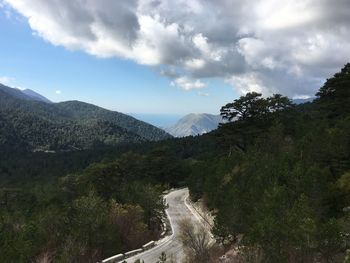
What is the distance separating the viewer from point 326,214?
28344mm

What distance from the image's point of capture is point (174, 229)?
5016 centimetres

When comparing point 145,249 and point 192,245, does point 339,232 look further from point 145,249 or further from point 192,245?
point 145,249

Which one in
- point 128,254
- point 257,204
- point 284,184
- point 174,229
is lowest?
point 128,254

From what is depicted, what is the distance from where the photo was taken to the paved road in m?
37.5

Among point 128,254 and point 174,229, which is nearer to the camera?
point 128,254

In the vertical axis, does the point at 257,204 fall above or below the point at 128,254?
above

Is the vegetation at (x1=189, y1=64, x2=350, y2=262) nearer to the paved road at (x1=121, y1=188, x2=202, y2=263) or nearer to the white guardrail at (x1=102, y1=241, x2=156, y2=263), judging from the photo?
the paved road at (x1=121, y1=188, x2=202, y2=263)

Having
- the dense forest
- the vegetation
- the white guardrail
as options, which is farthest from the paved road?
the vegetation

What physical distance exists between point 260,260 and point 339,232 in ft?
13.7

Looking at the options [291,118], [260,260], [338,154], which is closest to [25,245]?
[260,260]

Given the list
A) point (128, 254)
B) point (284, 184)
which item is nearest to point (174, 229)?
point (128, 254)

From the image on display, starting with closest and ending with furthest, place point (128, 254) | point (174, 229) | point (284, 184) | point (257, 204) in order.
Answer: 1. point (257, 204)
2. point (284, 184)
3. point (128, 254)
4. point (174, 229)

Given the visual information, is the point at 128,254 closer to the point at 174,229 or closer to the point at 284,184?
the point at 174,229

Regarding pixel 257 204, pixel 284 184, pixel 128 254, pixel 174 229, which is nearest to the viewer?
pixel 257 204
